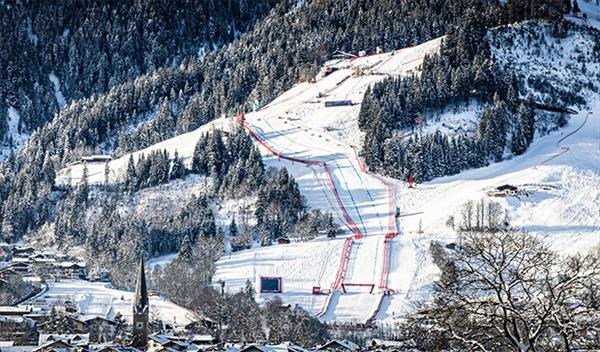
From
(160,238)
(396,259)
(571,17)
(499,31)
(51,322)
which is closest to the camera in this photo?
(51,322)

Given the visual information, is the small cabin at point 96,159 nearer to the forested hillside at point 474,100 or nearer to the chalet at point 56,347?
the forested hillside at point 474,100

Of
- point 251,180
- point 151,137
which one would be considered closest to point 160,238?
point 251,180

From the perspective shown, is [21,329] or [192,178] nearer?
[21,329]

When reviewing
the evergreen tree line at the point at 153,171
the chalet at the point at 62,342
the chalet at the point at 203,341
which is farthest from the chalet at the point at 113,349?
the evergreen tree line at the point at 153,171

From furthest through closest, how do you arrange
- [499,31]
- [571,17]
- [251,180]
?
[571,17], [499,31], [251,180]

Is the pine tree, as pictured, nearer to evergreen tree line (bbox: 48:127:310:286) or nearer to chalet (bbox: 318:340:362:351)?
evergreen tree line (bbox: 48:127:310:286)

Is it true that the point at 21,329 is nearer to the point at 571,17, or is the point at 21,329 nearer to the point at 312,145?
the point at 312,145

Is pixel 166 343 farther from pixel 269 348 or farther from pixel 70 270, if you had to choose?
pixel 70 270

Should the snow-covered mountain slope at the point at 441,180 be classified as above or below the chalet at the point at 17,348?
above
